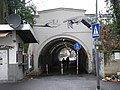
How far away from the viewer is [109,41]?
26.2 metres

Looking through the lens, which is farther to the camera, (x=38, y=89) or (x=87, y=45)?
(x=87, y=45)

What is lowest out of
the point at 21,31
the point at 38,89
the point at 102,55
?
the point at 38,89

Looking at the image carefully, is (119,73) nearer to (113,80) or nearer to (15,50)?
(113,80)

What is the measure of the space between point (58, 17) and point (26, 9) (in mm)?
3309

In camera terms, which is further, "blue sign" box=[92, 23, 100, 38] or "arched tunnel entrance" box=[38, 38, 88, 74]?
"arched tunnel entrance" box=[38, 38, 88, 74]

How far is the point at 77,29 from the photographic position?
30797 mm

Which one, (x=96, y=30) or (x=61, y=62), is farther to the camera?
(x=61, y=62)

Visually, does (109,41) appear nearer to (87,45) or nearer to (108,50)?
(108,50)

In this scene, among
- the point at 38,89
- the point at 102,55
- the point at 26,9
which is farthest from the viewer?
the point at 26,9

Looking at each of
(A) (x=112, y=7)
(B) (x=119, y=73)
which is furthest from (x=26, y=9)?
(A) (x=112, y=7)

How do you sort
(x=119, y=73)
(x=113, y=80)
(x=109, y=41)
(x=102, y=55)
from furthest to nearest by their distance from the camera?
(x=109, y=41) < (x=102, y=55) < (x=119, y=73) < (x=113, y=80)

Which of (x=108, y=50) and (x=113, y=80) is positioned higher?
(x=108, y=50)

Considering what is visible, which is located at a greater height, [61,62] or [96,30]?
[96,30]

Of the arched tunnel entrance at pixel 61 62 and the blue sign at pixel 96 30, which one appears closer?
the blue sign at pixel 96 30
